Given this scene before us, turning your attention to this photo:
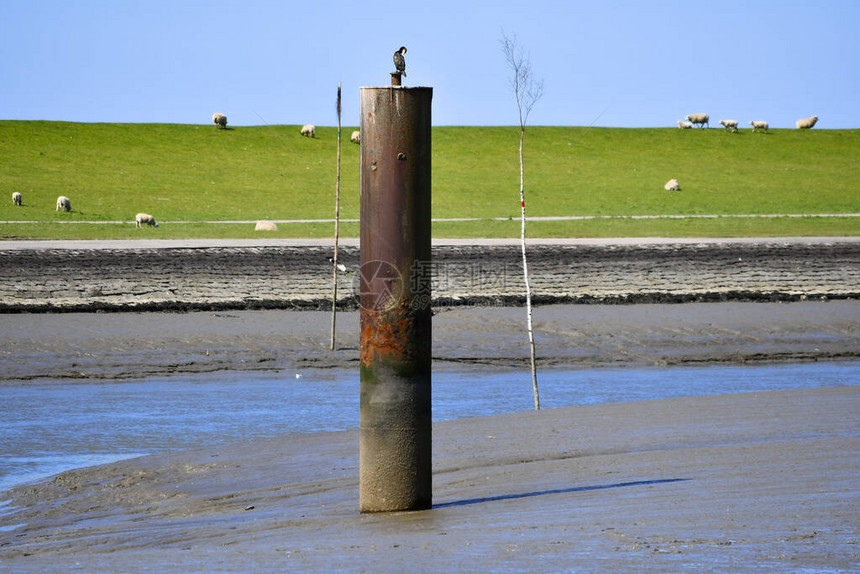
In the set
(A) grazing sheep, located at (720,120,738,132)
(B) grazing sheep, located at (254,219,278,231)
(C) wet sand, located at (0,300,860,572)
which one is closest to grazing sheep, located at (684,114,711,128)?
(A) grazing sheep, located at (720,120,738,132)

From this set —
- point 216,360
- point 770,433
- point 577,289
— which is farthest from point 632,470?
point 577,289

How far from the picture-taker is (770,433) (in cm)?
880

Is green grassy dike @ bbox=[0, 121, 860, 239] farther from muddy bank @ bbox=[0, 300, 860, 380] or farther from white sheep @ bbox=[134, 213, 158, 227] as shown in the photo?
muddy bank @ bbox=[0, 300, 860, 380]

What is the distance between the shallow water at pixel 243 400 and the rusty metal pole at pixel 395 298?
148 inches

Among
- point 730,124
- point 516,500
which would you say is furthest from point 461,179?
point 516,500

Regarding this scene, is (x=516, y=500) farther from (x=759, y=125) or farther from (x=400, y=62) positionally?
(x=759, y=125)

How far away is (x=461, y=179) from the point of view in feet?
190

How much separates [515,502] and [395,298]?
1401 mm

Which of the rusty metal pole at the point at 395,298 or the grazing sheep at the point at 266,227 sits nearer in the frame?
the rusty metal pole at the point at 395,298

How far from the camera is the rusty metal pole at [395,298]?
640cm

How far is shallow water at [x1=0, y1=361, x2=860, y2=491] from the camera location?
34.6 ft

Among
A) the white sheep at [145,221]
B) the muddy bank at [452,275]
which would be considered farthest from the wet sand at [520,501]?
the white sheep at [145,221]

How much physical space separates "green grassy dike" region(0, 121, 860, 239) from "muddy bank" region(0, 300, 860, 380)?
13.9 m

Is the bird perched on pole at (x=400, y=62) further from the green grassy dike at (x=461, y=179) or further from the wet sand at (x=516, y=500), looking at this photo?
the green grassy dike at (x=461, y=179)
